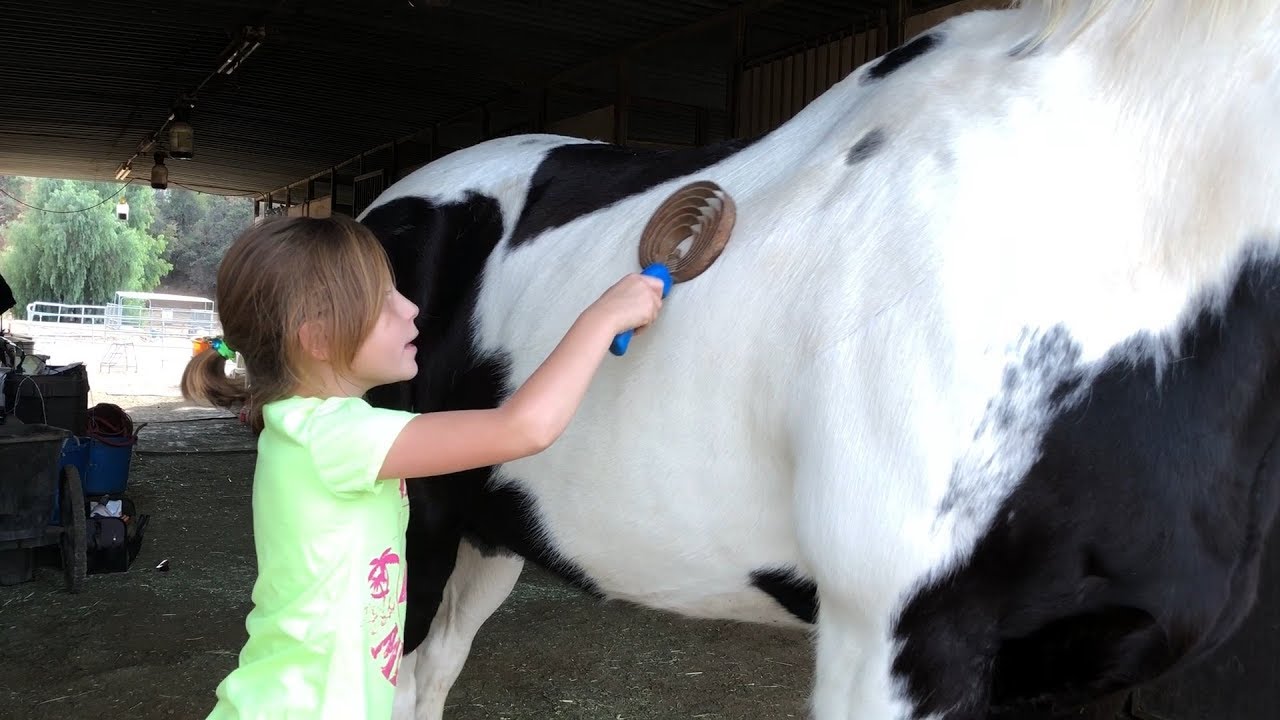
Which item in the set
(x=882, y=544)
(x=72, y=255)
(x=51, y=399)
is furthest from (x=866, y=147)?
(x=72, y=255)

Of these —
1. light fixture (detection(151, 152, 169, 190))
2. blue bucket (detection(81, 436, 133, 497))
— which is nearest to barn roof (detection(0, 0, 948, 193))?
light fixture (detection(151, 152, 169, 190))

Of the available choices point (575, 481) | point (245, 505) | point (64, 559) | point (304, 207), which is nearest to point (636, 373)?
point (575, 481)

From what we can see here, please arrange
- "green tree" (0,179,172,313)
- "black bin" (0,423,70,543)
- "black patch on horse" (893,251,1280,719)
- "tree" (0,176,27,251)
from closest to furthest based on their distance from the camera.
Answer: "black patch on horse" (893,251,1280,719) → "black bin" (0,423,70,543) → "green tree" (0,179,172,313) → "tree" (0,176,27,251)

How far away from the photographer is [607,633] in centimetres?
386

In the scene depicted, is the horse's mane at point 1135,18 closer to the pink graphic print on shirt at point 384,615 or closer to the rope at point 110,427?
the pink graphic print on shirt at point 384,615

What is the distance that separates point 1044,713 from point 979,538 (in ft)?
1.20

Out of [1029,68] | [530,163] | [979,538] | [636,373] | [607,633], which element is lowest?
[607,633]

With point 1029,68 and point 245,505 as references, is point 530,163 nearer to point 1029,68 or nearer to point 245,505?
point 1029,68

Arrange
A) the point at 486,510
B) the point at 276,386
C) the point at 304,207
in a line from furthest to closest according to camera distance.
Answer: the point at 304,207
the point at 486,510
the point at 276,386

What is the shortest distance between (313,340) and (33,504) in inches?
145

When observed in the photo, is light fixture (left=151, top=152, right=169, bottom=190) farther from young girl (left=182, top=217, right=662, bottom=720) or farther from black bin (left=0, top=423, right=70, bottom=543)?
young girl (left=182, top=217, right=662, bottom=720)

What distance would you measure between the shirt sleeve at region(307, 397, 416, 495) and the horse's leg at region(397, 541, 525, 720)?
1.22m

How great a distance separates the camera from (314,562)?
1.24m

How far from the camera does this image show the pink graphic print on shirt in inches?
50.9
